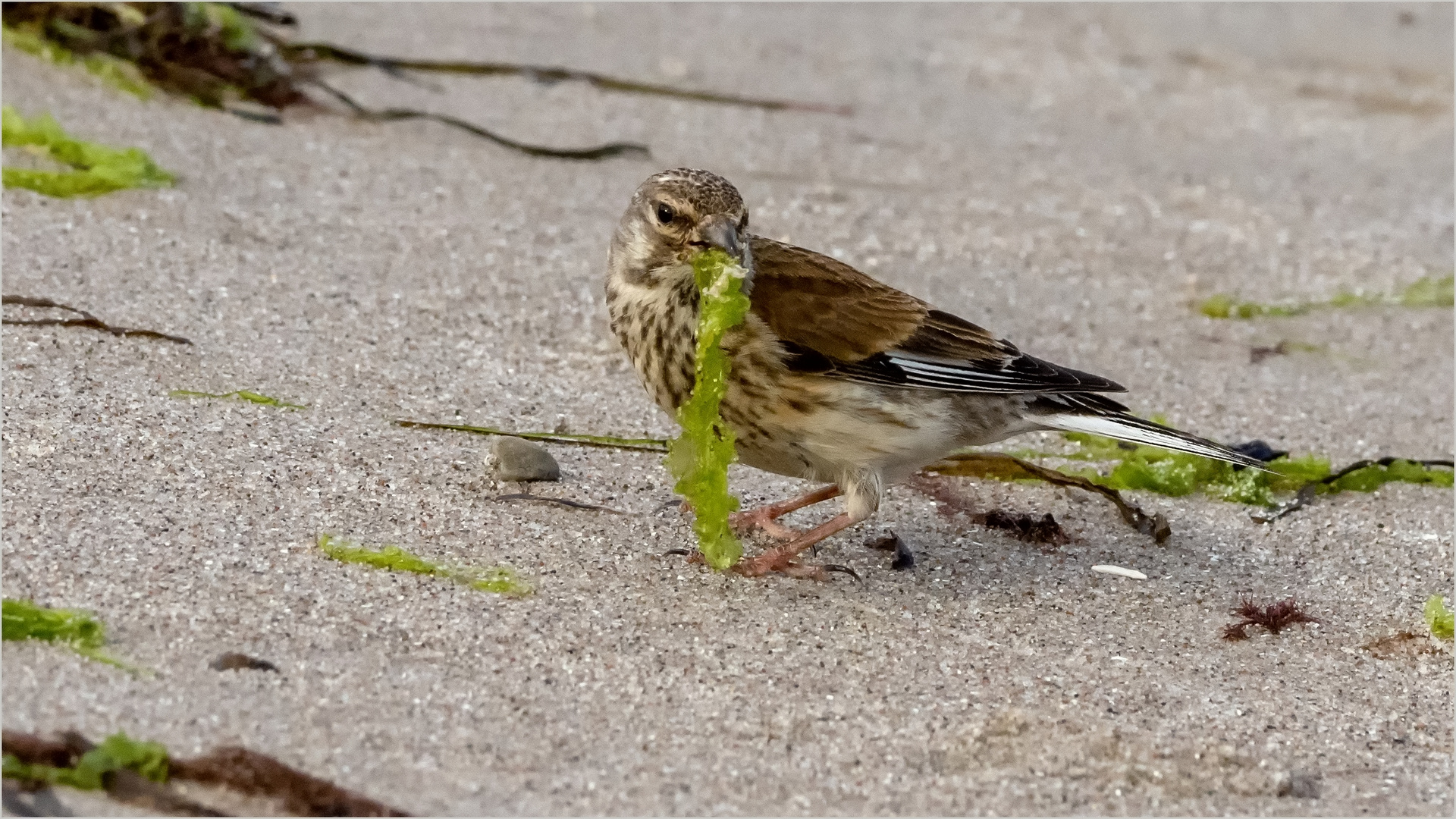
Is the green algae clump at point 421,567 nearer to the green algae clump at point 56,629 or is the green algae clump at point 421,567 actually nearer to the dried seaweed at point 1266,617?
the green algae clump at point 56,629

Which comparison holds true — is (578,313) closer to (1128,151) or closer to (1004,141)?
(1004,141)

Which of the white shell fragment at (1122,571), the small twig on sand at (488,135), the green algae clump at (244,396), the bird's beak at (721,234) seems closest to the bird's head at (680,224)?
the bird's beak at (721,234)

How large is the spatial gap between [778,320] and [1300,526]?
6.07ft

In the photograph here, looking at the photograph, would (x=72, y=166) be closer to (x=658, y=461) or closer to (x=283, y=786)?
(x=658, y=461)

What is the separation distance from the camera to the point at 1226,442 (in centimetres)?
624

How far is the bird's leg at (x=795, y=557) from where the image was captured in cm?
487

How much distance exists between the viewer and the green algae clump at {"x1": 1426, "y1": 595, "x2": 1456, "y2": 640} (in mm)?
4797

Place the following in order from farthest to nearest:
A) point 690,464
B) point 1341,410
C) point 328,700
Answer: point 1341,410
point 690,464
point 328,700

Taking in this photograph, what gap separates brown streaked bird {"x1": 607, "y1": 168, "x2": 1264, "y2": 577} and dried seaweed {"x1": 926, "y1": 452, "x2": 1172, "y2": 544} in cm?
29

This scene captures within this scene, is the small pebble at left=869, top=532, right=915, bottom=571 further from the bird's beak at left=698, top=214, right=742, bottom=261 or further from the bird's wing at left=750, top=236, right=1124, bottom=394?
the bird's beak at left=698, top=214, right=742, bottom=261

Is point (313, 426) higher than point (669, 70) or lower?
lower

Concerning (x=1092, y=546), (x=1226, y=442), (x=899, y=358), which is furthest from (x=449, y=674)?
(x=1226, y=442)

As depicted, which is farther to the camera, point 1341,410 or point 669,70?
point 669,70

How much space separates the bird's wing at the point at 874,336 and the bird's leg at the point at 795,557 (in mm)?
410
